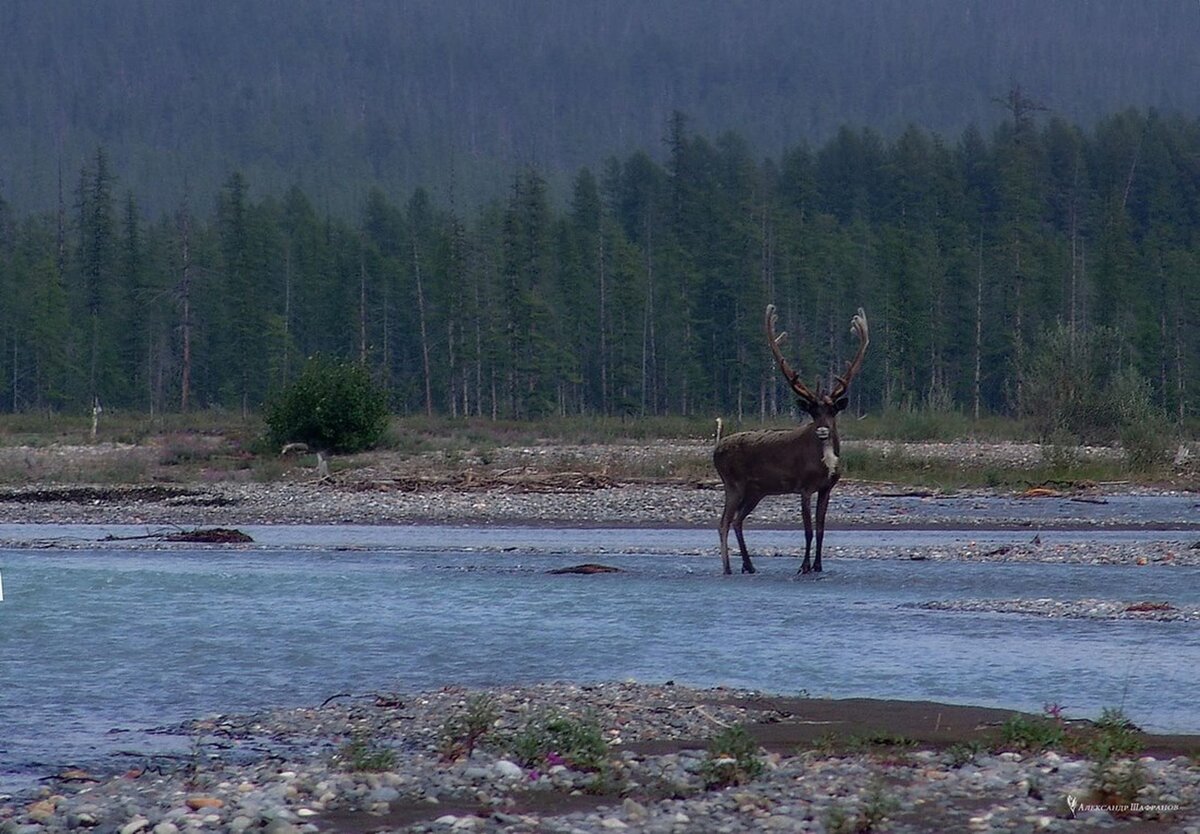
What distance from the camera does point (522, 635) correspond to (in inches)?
614

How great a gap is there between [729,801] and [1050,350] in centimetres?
3961

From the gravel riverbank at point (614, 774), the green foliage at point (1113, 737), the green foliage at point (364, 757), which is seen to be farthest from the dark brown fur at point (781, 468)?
the green foliage at point (364, 757)

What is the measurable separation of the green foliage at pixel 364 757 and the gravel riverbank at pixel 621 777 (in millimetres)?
17

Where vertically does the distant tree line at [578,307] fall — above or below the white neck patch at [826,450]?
above

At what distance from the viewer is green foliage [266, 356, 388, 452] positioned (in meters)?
42.7

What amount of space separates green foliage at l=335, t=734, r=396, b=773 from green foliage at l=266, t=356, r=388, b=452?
33.1 meters

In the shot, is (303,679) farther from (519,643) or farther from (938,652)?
(938,652)

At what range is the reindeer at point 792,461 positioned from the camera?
1912 centimetres

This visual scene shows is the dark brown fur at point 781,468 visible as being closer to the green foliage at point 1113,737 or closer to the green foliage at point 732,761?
the green foliage at point 1113,737

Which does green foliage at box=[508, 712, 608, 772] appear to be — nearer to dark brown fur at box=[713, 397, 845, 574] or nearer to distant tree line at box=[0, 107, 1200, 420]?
dark brown fur at box=[713, 397, 845, 574]

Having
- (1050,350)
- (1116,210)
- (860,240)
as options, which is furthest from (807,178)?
(1050,350)

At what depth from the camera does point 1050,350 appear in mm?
46000

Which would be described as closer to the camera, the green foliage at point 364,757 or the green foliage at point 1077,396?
the green foliage at point 364,757

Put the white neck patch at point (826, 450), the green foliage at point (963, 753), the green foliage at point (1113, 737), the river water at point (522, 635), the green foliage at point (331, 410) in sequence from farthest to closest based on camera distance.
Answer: the green foliage at point (331, 410) < the white neck patch at point (826, 450) < the river water at point (522, 635) < the green foliage at point (963, 753) < the green foliage at point (1113, 737)
